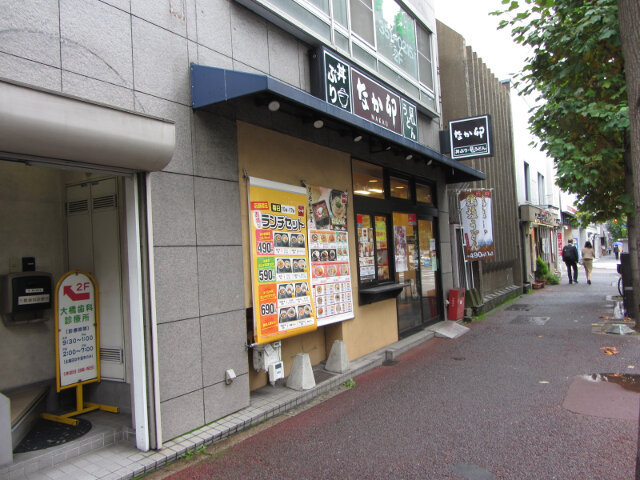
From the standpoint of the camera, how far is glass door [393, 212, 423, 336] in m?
8.92

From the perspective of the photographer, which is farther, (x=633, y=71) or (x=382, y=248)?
(x=382, y=248)

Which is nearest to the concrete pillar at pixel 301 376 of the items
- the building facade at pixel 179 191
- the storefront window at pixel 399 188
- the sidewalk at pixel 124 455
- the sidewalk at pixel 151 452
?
the sidewalk at pixel 151 452

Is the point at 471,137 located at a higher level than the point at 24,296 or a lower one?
higher

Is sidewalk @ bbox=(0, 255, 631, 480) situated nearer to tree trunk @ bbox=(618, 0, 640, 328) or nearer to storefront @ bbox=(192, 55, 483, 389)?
storefront @ bbox=(192, 55, 483, 389)

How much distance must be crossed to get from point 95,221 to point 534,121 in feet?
35.3

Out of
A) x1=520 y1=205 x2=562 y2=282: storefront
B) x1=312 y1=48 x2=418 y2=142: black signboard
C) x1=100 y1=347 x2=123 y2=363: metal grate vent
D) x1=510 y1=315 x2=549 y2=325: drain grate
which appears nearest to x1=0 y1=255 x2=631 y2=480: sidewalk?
x1=100 y1=347 x2=123 y2=363: metal grate vent

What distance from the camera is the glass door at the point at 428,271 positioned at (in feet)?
33.0

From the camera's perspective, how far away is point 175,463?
4.07 meters

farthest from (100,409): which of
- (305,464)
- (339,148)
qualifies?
(339,148)

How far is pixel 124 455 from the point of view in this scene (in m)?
4.06

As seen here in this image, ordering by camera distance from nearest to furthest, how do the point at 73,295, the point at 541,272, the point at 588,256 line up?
1. the point at 73,295
2. the point at 588,256
3. the point at 541,272

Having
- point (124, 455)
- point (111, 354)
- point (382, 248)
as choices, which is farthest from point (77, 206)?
point (382, 248)

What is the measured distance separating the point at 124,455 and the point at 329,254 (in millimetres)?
3789

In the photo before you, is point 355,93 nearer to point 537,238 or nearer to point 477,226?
point 477,226
